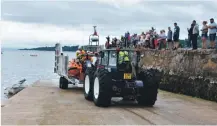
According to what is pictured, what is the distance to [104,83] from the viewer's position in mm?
15414

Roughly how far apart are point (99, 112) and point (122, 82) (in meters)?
1.97

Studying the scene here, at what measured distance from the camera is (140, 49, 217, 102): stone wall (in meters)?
18.9

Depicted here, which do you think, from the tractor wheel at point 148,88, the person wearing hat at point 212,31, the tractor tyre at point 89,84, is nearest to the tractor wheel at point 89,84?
the tractor tyre at point 89,84

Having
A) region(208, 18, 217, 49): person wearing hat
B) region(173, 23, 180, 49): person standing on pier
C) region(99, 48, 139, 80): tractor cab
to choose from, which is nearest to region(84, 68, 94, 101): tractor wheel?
region(99, 48, 139, 80): tractor cab

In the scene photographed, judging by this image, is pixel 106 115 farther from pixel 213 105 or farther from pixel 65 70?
pixel 65 70

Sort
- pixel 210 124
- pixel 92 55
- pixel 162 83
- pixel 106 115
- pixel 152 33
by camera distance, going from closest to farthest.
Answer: pixel 210 124, pixel 106 115, pixel 92 55, pixel 162 83, pixel 152 33

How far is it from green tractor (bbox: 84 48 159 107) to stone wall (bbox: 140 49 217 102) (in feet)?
11.0

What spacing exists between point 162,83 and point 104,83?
8.75m

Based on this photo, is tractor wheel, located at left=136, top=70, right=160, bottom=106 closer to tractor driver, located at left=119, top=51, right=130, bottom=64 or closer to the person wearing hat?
tractor driver, located at left=119, top=51, right=130, bottom=64

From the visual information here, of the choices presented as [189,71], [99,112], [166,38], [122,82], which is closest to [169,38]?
[166,38]

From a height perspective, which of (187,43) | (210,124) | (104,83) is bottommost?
(210,124)

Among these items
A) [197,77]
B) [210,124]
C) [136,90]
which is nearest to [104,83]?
[136,90]

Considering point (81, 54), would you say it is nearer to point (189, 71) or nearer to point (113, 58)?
point (189, 71)

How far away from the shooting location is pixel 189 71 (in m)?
20.9
